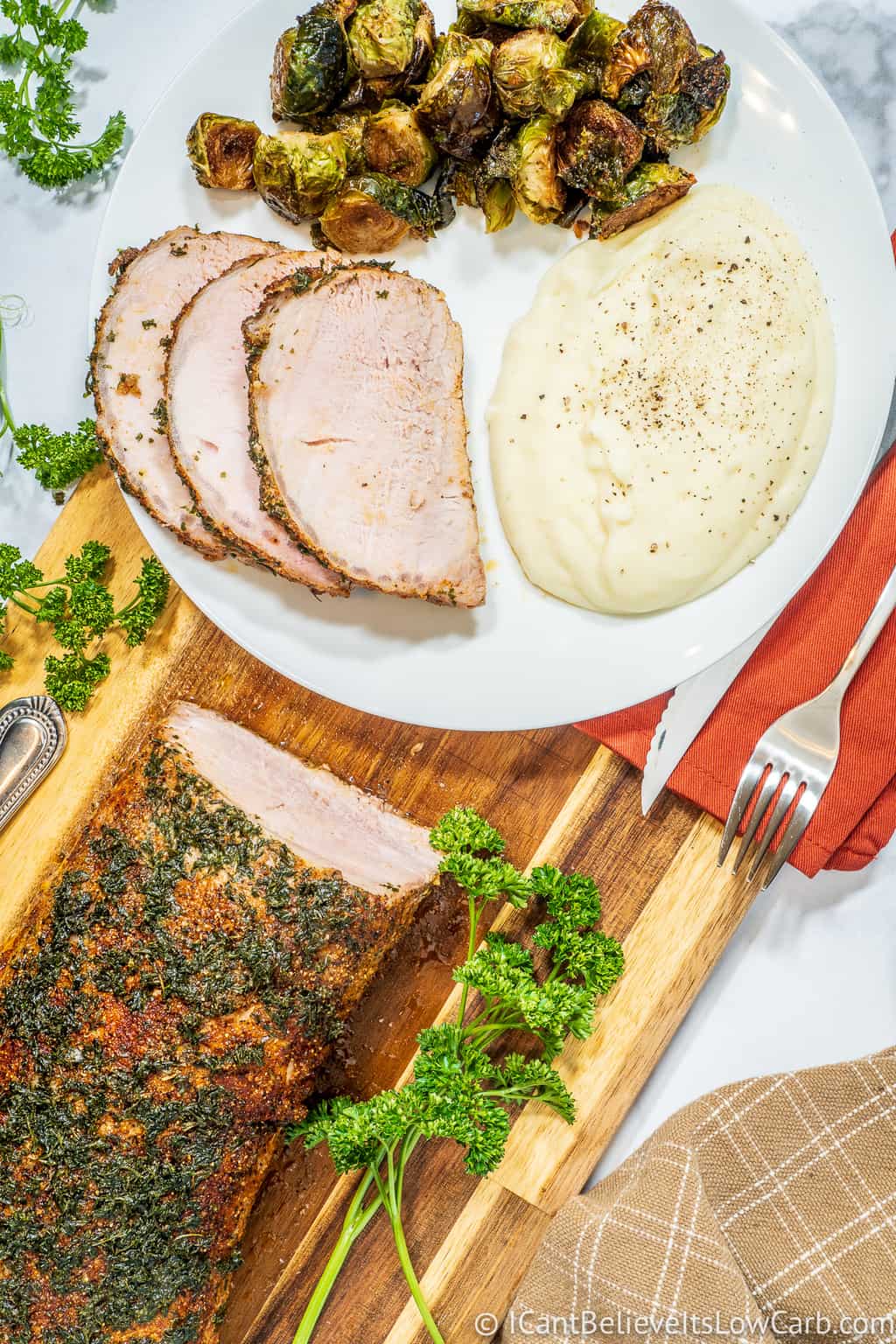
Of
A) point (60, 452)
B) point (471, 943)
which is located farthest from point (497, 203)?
point (471, 943)

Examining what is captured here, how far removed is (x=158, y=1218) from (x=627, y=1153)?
1.65m

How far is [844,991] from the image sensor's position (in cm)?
391

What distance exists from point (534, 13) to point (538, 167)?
45 centimetres

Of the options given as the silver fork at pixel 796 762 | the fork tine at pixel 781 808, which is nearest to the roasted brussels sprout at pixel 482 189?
the silver fork at pixel 796 762

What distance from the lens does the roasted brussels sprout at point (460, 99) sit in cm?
327

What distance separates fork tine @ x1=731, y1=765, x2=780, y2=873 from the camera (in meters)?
3.55

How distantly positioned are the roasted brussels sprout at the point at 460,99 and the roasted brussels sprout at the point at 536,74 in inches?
2.1

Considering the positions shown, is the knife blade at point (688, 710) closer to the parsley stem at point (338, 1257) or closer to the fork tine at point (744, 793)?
the fork tine at point (744, 793)

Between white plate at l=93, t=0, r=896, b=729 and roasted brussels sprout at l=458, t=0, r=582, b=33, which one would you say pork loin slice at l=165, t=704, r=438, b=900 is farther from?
roasted brussels sprout at l=458, t=0, r=582, b=33

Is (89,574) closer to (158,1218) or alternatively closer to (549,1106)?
(158,1218)

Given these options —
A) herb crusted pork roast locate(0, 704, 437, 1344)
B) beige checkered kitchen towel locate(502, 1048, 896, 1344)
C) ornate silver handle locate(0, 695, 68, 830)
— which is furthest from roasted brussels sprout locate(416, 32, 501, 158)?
beige checkered kitchen towel locate(502, 1048, 896, 1344)

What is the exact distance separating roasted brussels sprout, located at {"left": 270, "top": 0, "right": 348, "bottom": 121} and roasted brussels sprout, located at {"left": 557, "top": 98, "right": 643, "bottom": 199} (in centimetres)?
73

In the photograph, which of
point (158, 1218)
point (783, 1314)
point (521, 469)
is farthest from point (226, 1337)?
point (521, 469)

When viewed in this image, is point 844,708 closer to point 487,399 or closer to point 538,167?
point 487,399
